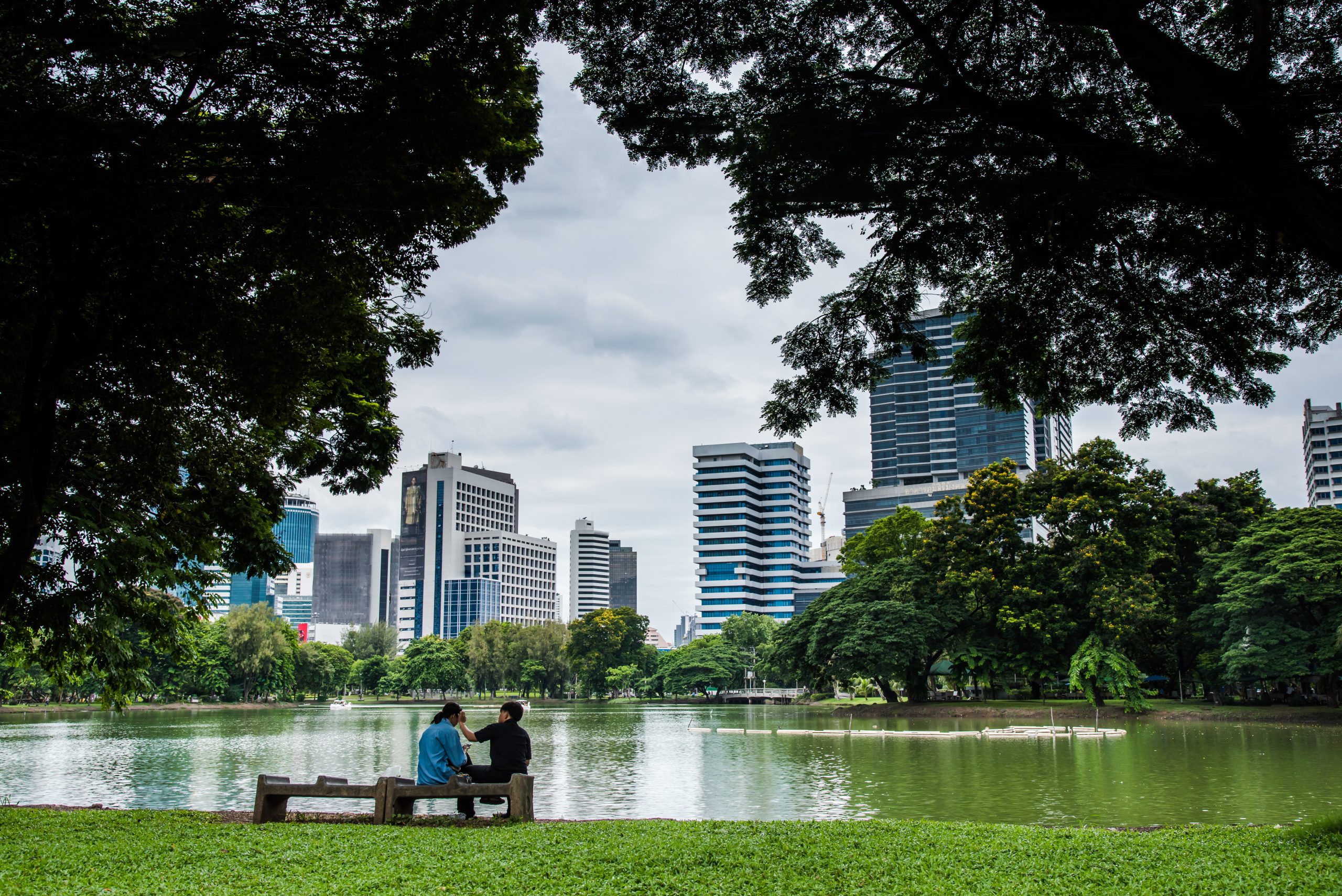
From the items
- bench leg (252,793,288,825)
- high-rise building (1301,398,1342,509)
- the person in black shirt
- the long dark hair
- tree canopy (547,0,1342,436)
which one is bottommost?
bench leg (252,793,288,825)

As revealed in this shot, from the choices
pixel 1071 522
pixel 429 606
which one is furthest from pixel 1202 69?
pixel 429 606

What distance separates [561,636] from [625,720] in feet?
138

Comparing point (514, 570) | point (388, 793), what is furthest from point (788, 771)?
point (514, 570)

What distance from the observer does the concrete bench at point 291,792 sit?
9.09 meters

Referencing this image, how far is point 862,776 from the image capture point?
1856 centimetres

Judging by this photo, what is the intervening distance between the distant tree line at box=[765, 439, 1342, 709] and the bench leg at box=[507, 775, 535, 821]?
33080mm

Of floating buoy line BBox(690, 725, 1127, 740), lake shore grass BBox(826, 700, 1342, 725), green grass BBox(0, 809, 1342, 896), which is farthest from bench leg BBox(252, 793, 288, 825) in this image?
lake shore grass BBox(826, 700, 1342, 725)

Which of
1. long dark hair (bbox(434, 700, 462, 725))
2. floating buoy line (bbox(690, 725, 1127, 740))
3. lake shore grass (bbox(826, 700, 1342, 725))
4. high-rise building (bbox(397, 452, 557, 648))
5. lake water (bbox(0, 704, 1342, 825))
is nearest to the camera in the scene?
long dark hair (bbox(434, 700, 462, 725))

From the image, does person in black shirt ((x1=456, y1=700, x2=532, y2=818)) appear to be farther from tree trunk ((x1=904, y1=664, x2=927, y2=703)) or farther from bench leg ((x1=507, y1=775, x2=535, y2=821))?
tree trunk ((x1=904, y1=664, x2=927, y2=703))

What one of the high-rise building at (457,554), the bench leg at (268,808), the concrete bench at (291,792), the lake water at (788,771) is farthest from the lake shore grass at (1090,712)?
the high-rise building at (457,554)

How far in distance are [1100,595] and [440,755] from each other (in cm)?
3366

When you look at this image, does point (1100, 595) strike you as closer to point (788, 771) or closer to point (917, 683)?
point (917, 683)

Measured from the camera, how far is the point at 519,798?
9.23 metres

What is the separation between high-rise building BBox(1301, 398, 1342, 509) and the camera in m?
132
